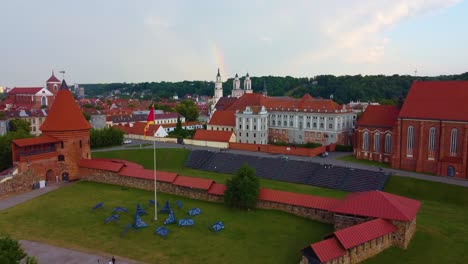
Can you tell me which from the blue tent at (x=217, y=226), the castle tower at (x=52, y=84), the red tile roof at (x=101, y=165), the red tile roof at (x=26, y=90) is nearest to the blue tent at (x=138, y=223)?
the blue tent at (x=217, y=226)

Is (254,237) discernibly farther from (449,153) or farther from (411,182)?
(449,153)

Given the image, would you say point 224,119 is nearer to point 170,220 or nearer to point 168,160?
point 168,160

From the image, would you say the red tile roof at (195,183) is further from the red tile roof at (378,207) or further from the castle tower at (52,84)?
the castle tower at (52,84)

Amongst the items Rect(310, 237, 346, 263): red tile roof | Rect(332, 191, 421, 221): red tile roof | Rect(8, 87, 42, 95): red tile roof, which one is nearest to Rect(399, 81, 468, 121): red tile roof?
Rect(332, 191, 421, 221): red tile roof

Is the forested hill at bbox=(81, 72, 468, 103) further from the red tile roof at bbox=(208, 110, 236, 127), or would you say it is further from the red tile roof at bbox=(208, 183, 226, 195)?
the red tile roof at bbox=(208, 183, 226, 195)

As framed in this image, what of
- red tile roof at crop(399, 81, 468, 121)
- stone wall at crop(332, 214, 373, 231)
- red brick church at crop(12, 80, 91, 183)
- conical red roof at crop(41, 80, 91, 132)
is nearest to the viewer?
stone wall at crop(332, 214, 373, 231)

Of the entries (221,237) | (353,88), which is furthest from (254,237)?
(353,88)
